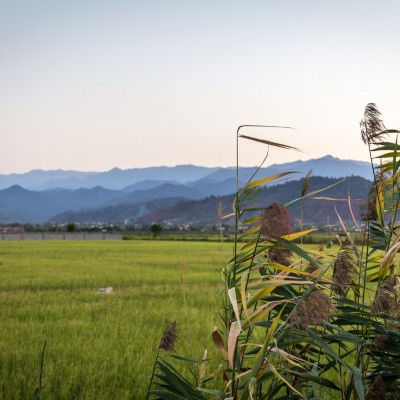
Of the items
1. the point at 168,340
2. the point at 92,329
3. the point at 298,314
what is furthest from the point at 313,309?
the point at 92,329

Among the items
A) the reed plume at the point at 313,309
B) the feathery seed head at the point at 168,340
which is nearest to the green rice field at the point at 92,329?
the feathery seed head at the point at 168,340

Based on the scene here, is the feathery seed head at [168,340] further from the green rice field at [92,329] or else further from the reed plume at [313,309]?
the reed plume at [313,309]

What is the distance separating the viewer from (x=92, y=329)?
10.3m

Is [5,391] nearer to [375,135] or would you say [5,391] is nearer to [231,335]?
[231,335]

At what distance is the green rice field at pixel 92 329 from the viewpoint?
658 centimetres

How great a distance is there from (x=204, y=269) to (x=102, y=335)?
19.2 meters

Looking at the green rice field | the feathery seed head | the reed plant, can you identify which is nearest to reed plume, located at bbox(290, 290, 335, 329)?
the reed plant

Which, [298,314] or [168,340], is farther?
[168,340]

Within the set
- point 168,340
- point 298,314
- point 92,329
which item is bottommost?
point 92,329

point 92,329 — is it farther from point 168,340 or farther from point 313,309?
point 313,309

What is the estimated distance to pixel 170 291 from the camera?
17.9 m

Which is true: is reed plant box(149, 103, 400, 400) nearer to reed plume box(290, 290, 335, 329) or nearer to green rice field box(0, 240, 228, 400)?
reed plume box(290, 290, 335, 329)

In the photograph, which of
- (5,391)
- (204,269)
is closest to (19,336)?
(5,391)

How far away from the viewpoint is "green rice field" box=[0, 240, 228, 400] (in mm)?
6578
